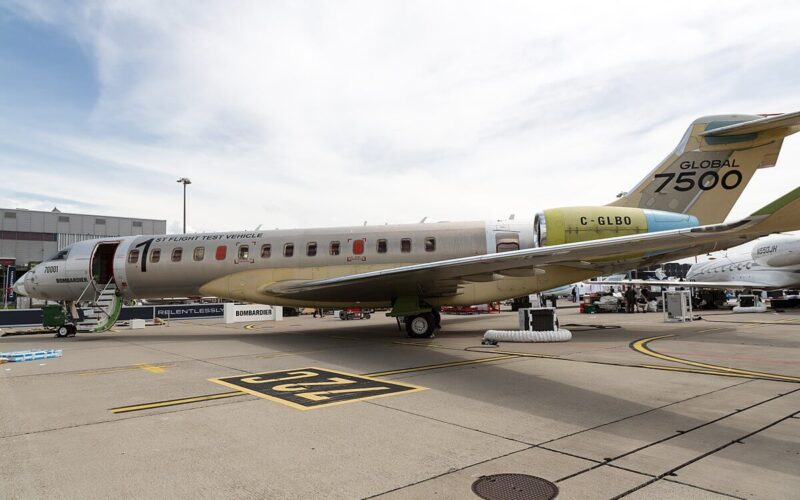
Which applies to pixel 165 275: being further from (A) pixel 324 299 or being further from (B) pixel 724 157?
(B) pixel 724 157

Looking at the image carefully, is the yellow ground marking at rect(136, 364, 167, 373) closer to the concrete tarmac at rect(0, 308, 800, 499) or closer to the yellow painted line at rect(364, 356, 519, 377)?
the concrete tarmac at rect(0, 308, 800, 499)

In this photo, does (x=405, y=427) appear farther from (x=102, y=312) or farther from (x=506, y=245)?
(x=102, y=312)

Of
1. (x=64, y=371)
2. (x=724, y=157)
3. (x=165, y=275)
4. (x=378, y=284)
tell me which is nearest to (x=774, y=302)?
(x=724, y=157)

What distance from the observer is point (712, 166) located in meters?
13.7

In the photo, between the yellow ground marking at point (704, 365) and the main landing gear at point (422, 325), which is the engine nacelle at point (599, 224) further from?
the main landing gear at point (422, 325)

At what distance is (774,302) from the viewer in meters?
31.1

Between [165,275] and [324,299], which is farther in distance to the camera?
[165,275]

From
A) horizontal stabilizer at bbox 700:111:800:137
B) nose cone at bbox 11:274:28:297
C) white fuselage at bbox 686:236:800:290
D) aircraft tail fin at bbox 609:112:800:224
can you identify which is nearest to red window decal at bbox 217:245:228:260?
nose cone at bbox 11:274:28:297

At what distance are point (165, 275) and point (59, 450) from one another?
512 inches

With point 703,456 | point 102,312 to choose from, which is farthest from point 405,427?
point 102,312

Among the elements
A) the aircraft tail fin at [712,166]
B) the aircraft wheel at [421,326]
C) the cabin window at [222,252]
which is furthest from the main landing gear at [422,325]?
the aircraft tail fin at [712,166]

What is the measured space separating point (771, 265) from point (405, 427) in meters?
31.3

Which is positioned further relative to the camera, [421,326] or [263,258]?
[263,258]

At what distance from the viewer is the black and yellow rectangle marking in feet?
21.6
